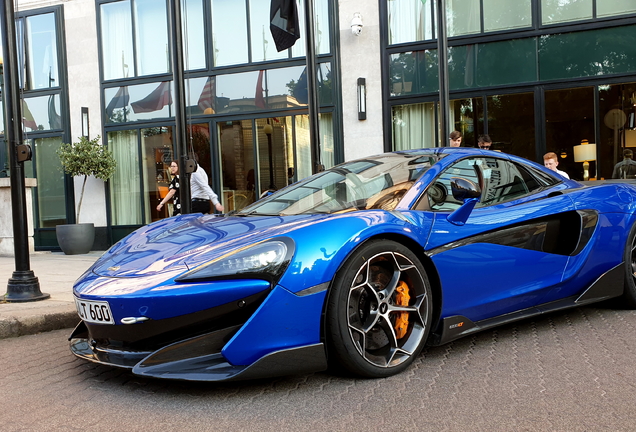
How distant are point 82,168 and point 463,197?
12.0 metres

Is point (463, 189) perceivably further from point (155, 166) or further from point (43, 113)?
point (43, 113)

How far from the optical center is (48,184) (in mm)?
15117

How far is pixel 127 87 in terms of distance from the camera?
1438 centimetres

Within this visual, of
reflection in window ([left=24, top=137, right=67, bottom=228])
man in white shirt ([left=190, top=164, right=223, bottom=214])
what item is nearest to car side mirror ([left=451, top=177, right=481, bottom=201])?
man in white shirt ([left=190, top=164, right=223, bottom=214])

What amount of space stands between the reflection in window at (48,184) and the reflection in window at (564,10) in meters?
11.5

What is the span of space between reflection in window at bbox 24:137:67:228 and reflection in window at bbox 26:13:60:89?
4.82 ft

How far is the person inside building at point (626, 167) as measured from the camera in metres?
10.3

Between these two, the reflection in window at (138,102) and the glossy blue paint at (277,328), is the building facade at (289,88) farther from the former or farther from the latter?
the glossy blue paint at (277,328)

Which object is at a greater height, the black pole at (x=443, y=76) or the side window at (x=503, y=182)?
the black pole at (x=443, y=76)

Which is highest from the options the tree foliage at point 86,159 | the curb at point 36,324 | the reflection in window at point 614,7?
the reflection in window at point 614,7

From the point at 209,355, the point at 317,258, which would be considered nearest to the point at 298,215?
the point at 317,258

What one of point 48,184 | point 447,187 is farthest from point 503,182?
point 48,184

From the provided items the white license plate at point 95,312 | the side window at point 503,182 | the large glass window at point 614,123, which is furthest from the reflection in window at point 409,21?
the white license plate at point 95,312

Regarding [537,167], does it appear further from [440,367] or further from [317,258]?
[317,258]
